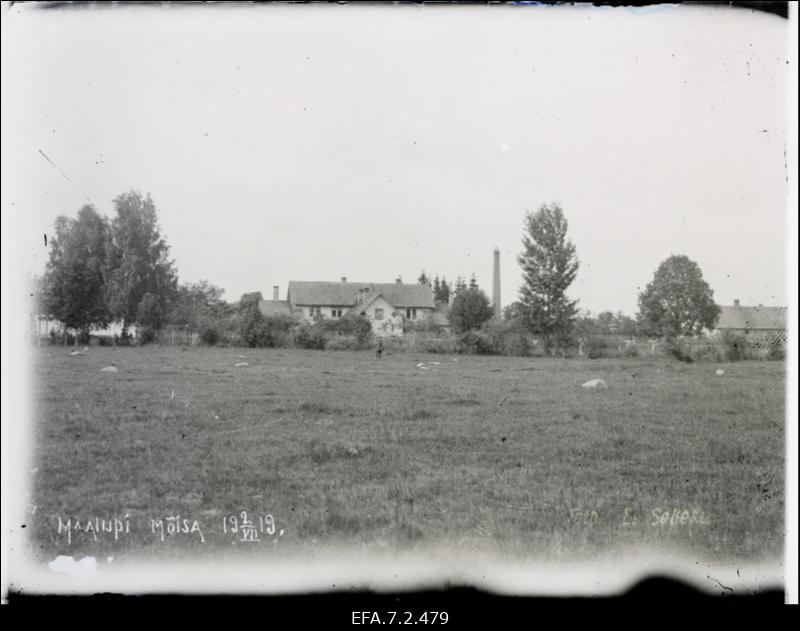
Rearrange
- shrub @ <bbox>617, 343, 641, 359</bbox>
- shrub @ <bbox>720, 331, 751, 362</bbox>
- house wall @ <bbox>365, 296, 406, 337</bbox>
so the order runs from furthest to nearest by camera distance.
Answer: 1. house wall @ <bbox>365, 296, 406, 337</bbox>
2. shrub @ <bbox>617, 343, 641, 359</bbox>
3. shrub @ <bbox>720, 331, 751, 362</bbox>

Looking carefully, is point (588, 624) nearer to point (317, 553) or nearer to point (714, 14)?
point (317, 553)

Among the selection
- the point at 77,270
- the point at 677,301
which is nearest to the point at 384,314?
the point at 677,301

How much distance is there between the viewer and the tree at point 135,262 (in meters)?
6.08

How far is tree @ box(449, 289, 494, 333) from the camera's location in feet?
55.1

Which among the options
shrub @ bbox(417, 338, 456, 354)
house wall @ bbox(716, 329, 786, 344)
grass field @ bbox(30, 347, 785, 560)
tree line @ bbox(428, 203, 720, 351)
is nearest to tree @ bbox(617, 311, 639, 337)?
tree line @ bbox(428, 203, 720, 351)

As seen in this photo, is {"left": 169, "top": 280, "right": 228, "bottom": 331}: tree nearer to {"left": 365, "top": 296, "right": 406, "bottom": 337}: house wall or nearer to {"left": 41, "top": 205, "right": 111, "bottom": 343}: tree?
{"left": 41, "top": 205, "right": 111, "bottom": 343}: tree

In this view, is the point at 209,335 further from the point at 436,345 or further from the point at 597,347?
the point at 597,347

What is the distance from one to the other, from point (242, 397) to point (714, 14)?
8.14 m

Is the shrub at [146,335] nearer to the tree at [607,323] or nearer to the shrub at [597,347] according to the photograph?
the tree at [607,323]

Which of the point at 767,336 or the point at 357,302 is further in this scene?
the point at 357,302

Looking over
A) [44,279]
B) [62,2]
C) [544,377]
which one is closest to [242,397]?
[44,279]

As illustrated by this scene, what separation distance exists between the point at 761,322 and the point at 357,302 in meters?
10.8

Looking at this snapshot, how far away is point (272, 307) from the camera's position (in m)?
11.3

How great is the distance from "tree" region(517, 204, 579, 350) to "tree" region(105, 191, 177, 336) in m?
4.63
